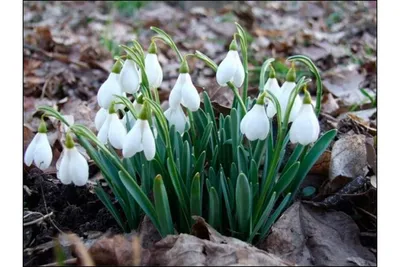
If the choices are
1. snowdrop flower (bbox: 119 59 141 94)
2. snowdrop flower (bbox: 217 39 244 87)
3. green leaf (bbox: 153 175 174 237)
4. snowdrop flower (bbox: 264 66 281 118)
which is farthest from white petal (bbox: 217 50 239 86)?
green leaf (bbox: 153 175 174 237)

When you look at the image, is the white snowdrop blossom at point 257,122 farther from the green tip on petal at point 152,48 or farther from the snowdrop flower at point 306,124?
the green tip on petal at point 152,48

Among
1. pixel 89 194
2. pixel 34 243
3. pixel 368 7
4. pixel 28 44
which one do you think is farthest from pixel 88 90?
pixel 368 7

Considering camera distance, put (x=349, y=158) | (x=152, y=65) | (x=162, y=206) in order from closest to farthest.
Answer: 1. (x=162, y=206)
2. (x=152, y=65)
3. (x=349, y=158)

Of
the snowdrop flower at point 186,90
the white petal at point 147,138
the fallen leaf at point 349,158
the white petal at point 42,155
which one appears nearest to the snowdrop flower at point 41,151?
the white petal at point 42,155

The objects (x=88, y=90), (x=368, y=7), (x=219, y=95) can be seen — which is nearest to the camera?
(x=219, y=95)

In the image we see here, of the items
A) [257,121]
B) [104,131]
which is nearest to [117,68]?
[104,131]

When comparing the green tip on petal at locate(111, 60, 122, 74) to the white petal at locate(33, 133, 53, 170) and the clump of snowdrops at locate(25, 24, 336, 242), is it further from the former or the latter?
the white petal at locate(33, 133, 53, 170)

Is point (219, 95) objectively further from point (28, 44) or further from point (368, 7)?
point (368, 7)

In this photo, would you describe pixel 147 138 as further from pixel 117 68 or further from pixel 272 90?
pixel 272 90
